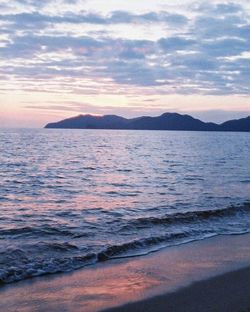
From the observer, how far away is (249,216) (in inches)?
703

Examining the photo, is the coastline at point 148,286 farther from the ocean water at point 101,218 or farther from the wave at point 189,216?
the wave at point 189,216

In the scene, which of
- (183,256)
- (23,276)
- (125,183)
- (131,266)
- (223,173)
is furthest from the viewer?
(223,173)

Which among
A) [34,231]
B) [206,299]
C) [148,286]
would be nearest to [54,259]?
[148,286]

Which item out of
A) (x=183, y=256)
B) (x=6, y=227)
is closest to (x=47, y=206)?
(x=6, y=227)

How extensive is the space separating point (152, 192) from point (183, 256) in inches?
521

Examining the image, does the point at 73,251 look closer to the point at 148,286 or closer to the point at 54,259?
the point at 54,259

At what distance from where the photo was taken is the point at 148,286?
889 cm

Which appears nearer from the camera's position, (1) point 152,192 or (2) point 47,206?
(2) point 47,206

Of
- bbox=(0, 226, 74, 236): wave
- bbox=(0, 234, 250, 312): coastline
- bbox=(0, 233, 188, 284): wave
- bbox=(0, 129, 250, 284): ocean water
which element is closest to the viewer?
bbox=(0, 234, 250, 312): coastline

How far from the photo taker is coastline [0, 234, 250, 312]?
7.79 metres

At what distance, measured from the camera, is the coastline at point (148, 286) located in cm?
779

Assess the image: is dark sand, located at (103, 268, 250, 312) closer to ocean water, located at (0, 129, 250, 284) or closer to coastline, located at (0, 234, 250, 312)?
coastline, located at (0, 234, 250, 312)

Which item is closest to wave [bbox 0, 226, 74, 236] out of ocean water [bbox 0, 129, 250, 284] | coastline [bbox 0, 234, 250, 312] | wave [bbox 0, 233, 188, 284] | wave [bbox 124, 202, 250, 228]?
ocean water [bbox 0, 129, 250, 284]

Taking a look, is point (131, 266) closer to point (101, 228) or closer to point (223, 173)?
point (101, 228)
